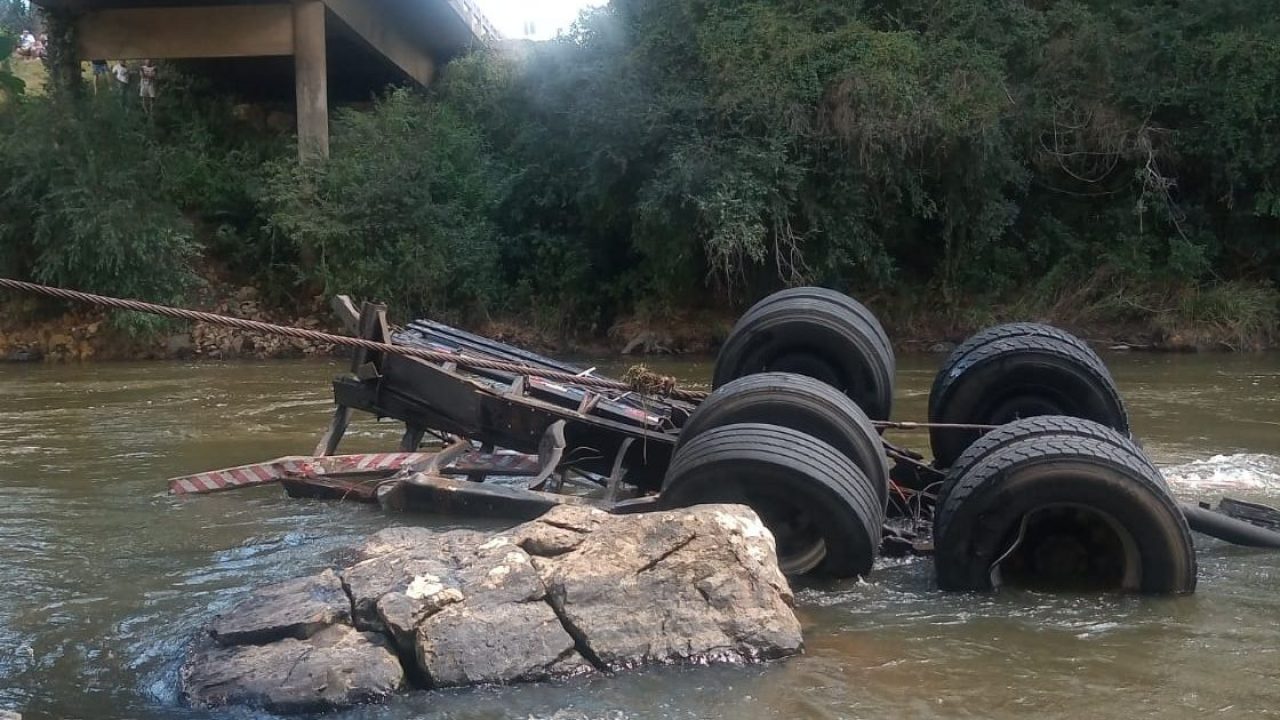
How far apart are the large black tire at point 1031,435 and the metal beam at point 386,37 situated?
22621 millimetres

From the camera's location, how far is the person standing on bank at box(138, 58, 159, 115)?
2822cm

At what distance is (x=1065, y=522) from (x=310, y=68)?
2236 cm

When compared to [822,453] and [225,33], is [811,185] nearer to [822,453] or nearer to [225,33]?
[225,33]

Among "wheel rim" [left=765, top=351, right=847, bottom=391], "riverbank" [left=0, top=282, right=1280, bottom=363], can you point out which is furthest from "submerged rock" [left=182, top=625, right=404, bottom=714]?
"riverbank" [left=0, top=282, right=1280, bottom=363]

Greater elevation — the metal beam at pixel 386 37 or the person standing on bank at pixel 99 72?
the metal beam at pixel 386 37

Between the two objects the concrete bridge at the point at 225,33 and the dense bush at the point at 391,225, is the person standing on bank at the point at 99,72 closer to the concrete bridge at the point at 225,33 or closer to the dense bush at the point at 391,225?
the concrete bridge at the point at 225,33

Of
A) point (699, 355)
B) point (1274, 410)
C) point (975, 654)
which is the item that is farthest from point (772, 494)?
point (699, 355)

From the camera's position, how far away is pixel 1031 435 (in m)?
5.76

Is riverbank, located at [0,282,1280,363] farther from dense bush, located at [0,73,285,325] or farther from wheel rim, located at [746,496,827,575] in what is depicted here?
wheel rim, located at [746,496,827,575]

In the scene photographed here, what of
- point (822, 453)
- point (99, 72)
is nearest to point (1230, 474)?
point (822, 453)

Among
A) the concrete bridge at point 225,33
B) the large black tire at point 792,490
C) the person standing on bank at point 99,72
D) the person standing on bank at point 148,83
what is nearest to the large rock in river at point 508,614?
the large black tire at point 792,490

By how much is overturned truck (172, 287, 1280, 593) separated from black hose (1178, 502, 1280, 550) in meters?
0.01

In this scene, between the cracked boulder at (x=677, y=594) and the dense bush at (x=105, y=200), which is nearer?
the cracked boulder at (x=677, y=594)

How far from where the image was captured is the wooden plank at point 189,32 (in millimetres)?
25062
